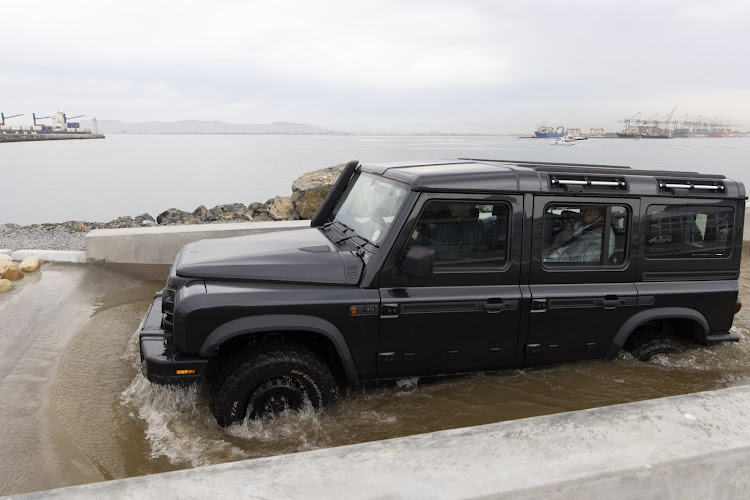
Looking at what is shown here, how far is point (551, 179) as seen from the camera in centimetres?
397

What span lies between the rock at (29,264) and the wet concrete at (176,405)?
1957mm

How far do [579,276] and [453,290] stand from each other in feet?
3.45

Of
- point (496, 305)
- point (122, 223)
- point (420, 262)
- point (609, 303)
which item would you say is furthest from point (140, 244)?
point (122, 223)

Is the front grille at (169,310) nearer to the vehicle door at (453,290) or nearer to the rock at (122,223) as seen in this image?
the vehicle door at (453,290)

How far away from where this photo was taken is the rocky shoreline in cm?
959

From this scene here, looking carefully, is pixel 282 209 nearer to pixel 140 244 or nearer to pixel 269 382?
pixel 140 244

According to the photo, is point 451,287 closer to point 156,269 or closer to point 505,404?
point 505,404

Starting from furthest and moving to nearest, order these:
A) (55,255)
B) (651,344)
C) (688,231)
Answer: (55,255) < (651,344) < (688,231)

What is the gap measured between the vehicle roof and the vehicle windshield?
3.8 inches

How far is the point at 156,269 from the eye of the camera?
25.4 feet

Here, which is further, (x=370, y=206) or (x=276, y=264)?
(x=370, y=206)

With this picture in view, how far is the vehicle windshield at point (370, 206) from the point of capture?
386cm

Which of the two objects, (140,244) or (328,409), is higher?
(140,244)

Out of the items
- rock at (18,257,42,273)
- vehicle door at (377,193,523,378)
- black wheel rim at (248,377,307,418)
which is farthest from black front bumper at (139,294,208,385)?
rock at (18,257,42,273)
